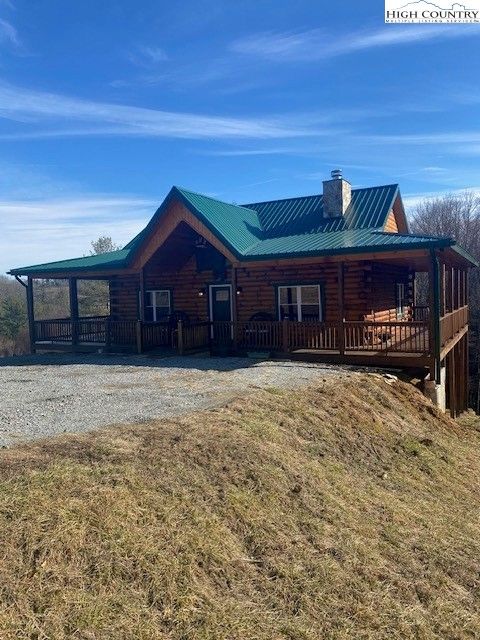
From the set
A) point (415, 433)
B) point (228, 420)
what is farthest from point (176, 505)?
point (415, 433)

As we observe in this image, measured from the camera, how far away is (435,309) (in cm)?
1312

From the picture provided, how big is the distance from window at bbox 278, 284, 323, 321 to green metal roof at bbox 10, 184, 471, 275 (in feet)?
5.59

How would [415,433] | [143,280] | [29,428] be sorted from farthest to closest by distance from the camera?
[143,280], [415,433], [29,428]

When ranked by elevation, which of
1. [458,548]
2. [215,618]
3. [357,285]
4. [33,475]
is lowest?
[458,548]

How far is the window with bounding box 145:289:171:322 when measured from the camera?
20.7 m

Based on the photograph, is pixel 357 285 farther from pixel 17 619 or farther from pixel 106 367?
pixel 17 619

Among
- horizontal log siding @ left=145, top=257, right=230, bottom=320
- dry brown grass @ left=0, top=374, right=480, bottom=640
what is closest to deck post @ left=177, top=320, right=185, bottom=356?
horizontal log siding @ left=145, top=257, right=230, bottom=320

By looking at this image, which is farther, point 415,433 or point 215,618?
point 415,433

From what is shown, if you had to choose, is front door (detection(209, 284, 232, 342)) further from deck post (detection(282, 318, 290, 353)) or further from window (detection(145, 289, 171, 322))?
deck post (detection(282, 318, 290, 353))

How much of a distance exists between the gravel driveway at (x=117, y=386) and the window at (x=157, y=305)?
3.74 metres

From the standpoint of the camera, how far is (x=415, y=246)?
12844 millimetres

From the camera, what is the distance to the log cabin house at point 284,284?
14312 mm

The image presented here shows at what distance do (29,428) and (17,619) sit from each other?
464cm

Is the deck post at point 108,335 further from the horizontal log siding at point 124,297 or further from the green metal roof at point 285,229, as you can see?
the horizontal log siding at point 124,297
